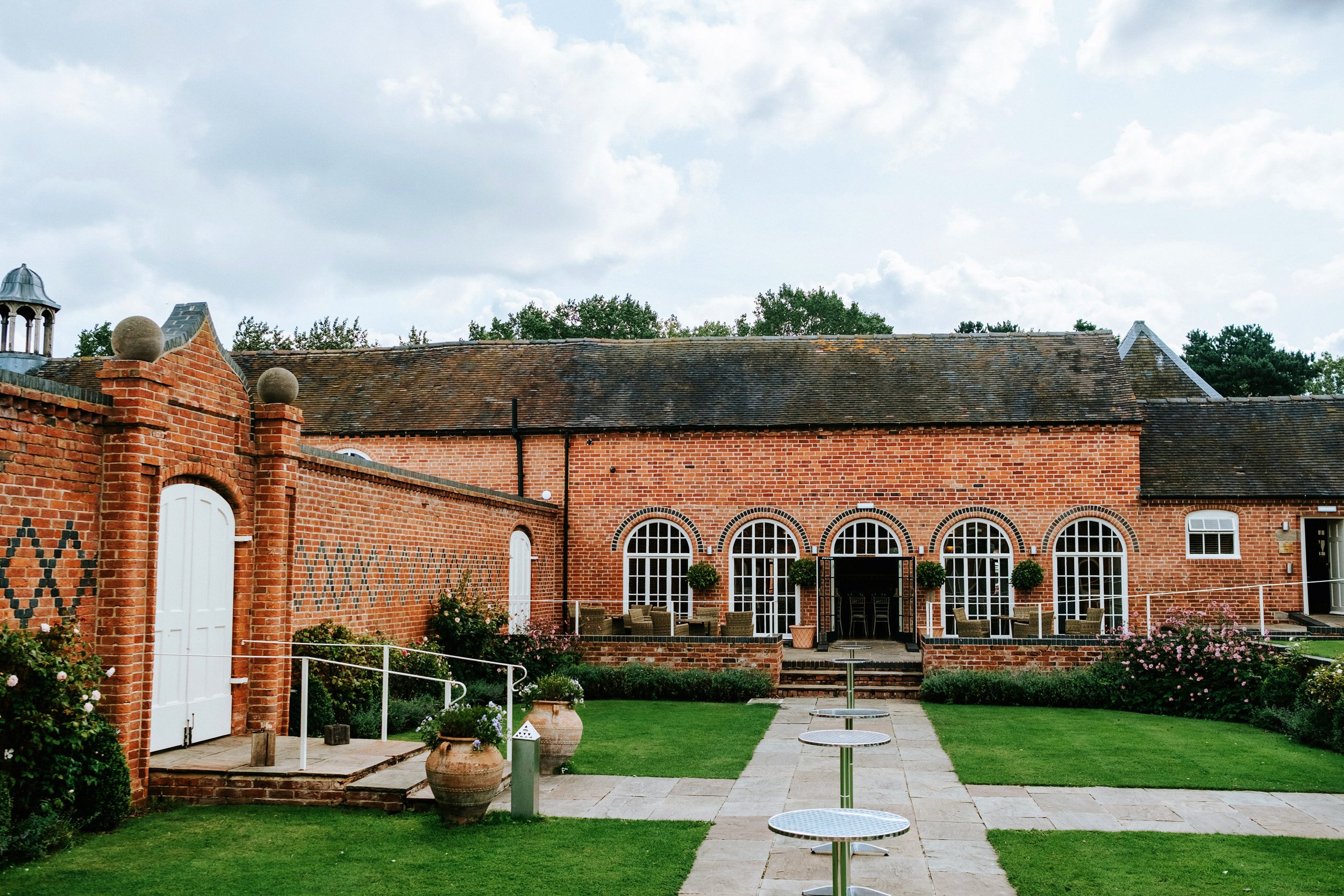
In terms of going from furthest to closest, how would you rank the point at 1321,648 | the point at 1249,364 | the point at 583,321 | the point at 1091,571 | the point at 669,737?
the point at 583,321
the point at 1249,364
the point at 1091,571
the point at 1321,648
the point at 669,737

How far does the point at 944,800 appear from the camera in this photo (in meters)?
8.90

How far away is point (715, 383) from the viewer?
2170 cm

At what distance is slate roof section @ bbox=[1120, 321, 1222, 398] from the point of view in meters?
25.6

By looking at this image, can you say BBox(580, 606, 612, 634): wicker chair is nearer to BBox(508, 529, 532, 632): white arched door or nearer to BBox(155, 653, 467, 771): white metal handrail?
BBox(508, 529, 532, 632): white arched door

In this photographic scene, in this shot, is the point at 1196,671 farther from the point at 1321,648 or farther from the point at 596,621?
the point at 596,621

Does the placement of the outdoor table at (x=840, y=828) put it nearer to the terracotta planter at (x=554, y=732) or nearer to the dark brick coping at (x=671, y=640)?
the terracotta planter at (x=554, y=732)

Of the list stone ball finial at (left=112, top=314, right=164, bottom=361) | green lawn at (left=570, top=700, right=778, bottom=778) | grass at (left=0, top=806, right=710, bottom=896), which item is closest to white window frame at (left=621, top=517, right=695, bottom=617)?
green lawn at (left=570, top=700, right=778, bottom=778)

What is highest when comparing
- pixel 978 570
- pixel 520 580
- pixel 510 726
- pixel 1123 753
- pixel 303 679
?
pixel 978 570

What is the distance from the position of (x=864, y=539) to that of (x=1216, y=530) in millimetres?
6650

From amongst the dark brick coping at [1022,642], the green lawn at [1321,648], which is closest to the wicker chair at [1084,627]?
the dark brick coping at [1022,642]

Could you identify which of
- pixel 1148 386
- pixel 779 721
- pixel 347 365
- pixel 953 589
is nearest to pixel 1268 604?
pixel 953 589

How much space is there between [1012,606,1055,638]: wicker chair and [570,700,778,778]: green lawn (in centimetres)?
525

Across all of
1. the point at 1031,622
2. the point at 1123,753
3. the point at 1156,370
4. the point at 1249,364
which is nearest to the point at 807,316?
the point at 1249,364

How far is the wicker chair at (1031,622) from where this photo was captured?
17.6 meters
